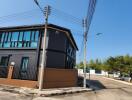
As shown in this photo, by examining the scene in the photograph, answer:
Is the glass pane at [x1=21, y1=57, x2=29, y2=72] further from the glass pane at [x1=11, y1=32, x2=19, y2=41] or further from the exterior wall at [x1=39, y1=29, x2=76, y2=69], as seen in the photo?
the glass pane at [x1=11, y1=32, x2=19, y2=41]

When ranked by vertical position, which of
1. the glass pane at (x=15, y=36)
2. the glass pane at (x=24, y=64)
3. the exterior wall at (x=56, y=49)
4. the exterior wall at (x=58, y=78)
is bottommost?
the exterior wall at (x=58, y=78)

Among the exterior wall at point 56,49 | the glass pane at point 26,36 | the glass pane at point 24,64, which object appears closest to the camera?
the exterior wall at point 56,49

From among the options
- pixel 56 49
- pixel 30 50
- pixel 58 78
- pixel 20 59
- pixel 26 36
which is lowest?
pixel 58 78

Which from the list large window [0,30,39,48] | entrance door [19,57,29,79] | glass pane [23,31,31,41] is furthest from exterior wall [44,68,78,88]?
glass pane [23,31,31,41]

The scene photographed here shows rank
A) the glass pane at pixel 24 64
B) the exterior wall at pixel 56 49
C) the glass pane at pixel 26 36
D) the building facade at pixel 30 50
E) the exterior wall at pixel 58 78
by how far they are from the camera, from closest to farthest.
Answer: the exterior wall at pixel 58 78
the building facade at pixel 30 50
the exterior wall at pixel 56 49
the glass pane at pixel 24 64
the glass pane at pixel 26 36

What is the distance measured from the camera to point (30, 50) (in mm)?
22750

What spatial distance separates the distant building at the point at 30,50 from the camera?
72.7 ft

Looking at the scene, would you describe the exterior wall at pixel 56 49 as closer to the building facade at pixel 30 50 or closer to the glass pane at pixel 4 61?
the building facade at pixel 30 50

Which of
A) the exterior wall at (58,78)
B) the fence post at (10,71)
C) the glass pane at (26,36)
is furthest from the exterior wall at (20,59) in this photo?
the exterior wall at (58,78)

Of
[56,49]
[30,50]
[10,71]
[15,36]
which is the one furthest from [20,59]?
[56,49]

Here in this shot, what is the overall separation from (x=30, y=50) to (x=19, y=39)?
8.47ft

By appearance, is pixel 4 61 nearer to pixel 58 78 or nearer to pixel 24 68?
pixel 24 68

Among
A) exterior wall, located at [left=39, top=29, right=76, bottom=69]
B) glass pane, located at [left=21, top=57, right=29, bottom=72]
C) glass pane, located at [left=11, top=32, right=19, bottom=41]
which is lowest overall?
glass pane, located at [left=21, top=57, right=29, bottom=72]

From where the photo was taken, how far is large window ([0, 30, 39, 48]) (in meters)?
23.0
